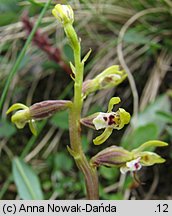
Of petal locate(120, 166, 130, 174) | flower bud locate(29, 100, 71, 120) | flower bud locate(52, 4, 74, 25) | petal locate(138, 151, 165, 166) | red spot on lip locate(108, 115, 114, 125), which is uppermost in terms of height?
flower bud locate(52, 4, 74, 25)

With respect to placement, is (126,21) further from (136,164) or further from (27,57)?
(136,164)

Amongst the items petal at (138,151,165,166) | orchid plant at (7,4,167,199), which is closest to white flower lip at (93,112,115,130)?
orchid plant at (7,4,167,199)

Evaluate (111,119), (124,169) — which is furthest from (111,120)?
(124,169)

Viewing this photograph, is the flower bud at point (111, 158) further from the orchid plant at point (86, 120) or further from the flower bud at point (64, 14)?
the flower bud at point (64, 14)

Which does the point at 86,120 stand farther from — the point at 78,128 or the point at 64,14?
the point at 64,14

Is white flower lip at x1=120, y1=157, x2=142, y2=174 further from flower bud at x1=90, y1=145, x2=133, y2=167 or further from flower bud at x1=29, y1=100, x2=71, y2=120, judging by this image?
flower bud at x1=29, y1=100, x2=71, y2=120

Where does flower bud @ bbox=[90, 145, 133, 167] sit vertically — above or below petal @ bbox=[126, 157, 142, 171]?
above

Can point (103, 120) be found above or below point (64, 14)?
below

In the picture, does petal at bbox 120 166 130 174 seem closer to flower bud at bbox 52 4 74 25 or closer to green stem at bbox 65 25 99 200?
green stem at bbox 65 25 99 200
